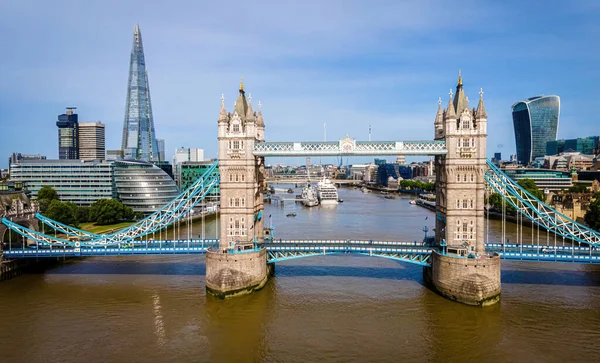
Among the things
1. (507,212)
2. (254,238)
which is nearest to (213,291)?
(254,238)

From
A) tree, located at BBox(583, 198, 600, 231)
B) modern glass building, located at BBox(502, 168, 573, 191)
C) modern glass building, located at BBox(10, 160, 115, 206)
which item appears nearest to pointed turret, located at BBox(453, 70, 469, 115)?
tree, located at BBox(583, 198, 600, 231)

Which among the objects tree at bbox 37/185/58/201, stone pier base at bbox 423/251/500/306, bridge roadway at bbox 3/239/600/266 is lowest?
stone pier base at bbox 423/251/500/306

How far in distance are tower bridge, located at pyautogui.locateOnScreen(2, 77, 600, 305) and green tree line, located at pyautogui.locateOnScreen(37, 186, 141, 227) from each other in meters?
27.7

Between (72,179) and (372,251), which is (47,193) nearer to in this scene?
(72,179)

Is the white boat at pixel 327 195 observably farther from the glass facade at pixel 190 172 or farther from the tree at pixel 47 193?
the tree at pixel 47 193

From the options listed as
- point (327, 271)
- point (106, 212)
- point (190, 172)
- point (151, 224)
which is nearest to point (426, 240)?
point (327, 271)

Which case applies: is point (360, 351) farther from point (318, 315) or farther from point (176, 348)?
point (176, 348)

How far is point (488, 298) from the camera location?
42562 millimetres

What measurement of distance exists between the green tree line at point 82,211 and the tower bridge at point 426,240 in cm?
2767

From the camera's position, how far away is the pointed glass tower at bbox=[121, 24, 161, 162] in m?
177

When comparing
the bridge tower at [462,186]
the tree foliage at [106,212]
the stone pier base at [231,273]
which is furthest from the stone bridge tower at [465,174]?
the tree foliage at [106,212]

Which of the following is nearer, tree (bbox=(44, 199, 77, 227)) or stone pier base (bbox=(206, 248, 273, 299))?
stone pier base (bbox=(206, 248, 273, 299))

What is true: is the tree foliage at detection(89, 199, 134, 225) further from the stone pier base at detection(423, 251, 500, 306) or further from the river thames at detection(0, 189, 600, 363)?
the stone pier base at detection(423, 251, 500, 306)

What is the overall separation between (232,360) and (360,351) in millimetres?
9630
